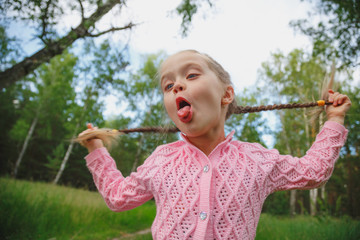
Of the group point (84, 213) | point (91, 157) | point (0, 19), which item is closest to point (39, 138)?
point (84, 213)

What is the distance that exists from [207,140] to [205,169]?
206 mm

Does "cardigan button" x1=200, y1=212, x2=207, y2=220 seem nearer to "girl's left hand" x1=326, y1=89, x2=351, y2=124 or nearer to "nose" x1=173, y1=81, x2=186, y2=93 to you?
"nose" x1=173, y1=81, x2=186, y2=93

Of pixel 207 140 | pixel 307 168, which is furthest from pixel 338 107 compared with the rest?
pixel 207 140

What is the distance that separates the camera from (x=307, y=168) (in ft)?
4.92

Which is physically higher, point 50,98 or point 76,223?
point 50,98

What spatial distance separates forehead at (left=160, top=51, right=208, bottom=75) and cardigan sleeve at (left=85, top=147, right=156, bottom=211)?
0.63 metres

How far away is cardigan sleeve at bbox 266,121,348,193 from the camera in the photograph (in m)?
1.49

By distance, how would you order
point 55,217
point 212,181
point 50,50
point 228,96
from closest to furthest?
point 212,181 < point 228,96 < point 50,50 < point 55,217

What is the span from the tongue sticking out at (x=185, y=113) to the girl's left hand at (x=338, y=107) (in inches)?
41.6

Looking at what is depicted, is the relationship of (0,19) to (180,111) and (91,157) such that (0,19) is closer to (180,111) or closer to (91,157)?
(91,157)

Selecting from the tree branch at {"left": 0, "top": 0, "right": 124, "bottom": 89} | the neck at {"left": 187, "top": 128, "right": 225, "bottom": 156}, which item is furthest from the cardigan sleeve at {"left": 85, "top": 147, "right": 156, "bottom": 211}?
the tree branch at {"left": 0, "top": 0, "right": 124, "bottom": 89}

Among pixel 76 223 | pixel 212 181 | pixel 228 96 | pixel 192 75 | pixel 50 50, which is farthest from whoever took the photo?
pixel 76 223

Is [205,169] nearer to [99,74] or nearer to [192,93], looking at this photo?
[192,93]

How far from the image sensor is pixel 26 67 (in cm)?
263
